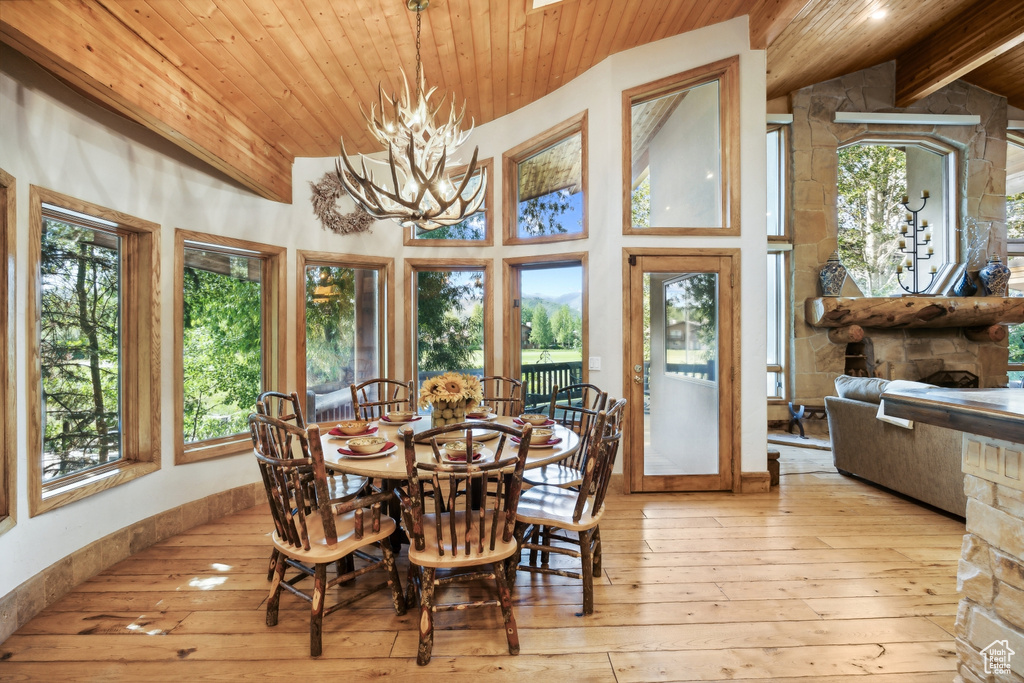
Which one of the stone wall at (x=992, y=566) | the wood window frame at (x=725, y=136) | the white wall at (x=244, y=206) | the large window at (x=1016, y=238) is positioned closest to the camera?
the stone wall at (x=992, y=566)

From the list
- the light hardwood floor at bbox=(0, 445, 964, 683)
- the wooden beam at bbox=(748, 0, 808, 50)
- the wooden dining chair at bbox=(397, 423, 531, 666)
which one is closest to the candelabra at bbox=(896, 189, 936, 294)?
the wooden beam at bbox=(748, 0, 808, 50)

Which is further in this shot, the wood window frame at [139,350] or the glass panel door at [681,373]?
the glass panel door at [681,373]

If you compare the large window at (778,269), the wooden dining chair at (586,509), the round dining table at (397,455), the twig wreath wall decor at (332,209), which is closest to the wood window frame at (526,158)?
the twig wreath wall decor at (332,209)

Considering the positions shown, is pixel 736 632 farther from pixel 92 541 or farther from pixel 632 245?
pixel 92 541

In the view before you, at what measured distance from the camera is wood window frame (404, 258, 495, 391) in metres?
4.66

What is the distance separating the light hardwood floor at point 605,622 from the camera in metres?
1.93

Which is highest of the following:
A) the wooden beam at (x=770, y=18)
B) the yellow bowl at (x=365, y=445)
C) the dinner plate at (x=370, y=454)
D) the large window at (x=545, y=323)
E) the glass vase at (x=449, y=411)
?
the wooden beam at (x=770, y=18)

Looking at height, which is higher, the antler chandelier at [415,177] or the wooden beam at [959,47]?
the wooden beam at [959,47]

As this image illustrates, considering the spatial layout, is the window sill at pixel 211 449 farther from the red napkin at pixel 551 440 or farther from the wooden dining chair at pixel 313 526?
the red napkin at pixel 551 440

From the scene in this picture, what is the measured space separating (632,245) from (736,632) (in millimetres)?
2791

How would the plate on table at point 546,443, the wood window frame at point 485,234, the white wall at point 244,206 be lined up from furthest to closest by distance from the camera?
the wood window frame at point 485,234
the plate on table at point 546,443
the white wall at point 244,206

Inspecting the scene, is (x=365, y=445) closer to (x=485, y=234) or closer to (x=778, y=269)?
(x=485, y=234)

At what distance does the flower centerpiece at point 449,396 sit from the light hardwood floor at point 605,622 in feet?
3.04

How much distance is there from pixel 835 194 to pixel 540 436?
657 cm
